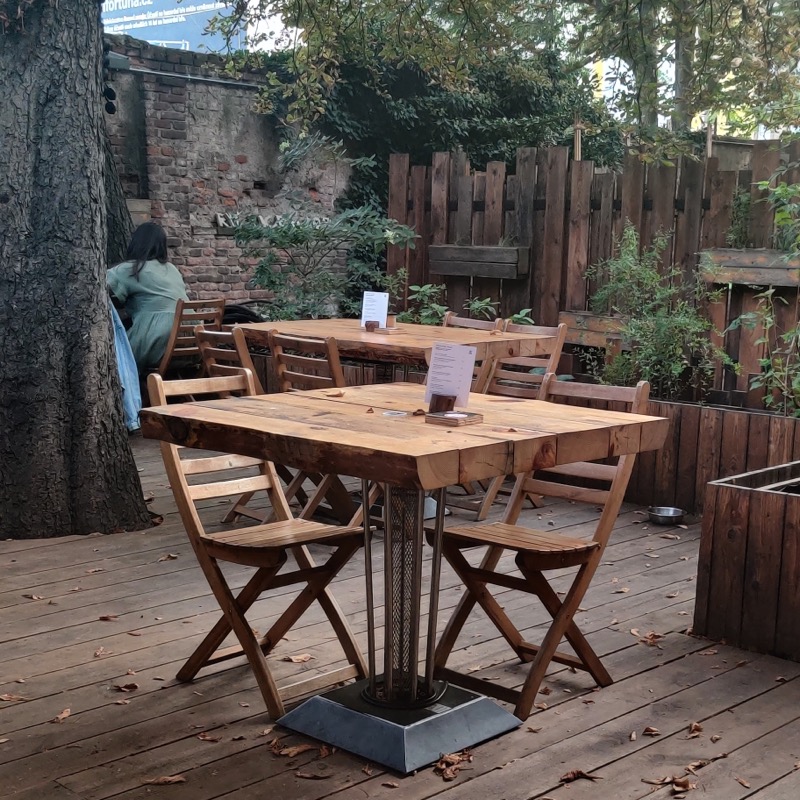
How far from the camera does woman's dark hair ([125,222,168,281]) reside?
7910mm

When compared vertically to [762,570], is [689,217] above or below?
above

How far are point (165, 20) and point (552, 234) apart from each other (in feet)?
41.9

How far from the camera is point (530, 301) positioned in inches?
312

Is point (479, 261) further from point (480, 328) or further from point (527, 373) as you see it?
point (527, 373)

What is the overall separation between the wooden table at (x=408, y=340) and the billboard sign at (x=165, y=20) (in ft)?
35.8

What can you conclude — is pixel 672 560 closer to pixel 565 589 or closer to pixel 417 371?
pixel 565 589

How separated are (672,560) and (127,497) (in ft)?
8.77

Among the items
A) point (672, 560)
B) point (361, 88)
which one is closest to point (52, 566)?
point (672, 560)

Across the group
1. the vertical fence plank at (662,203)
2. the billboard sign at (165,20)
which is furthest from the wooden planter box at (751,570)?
the billboard sign at (165,20)

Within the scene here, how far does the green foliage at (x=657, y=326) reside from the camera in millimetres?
6105

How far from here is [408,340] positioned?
19.1 ft

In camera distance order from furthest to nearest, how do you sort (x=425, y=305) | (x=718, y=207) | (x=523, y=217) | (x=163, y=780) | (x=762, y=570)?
(x=425, y=305) → (x=523, y=217) → (x=718, y=207) → (x=762, y=570) → (x=163, y=780)

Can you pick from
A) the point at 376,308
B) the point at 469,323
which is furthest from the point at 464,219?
the point at 376,308

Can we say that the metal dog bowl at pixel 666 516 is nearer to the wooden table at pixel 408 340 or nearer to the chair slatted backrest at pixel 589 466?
the wooden table at pixel 408 340
